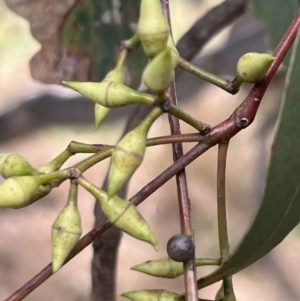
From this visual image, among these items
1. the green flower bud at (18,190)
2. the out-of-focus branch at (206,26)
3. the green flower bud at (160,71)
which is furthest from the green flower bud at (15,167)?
the out-of-focus branch at (206,26)

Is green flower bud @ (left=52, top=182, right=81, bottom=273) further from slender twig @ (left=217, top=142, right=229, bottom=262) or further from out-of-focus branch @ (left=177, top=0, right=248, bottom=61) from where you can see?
out-of-focus branch @ (left=177, top=0, right=248, bottom=61)

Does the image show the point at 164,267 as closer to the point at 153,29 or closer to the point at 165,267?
the point at 165,267

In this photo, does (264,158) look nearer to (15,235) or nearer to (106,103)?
(15,235)

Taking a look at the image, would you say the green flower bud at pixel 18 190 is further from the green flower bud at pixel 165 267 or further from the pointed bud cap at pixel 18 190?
the green flower bud at pixel 165 267

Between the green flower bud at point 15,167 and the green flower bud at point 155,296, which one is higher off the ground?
the green flower bud at point 15,167

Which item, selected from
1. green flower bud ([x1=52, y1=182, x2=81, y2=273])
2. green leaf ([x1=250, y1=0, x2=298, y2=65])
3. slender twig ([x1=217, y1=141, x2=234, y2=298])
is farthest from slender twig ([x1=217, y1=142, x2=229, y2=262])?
green leaf ([x1=250, y1=0, x2=298, y2=65])

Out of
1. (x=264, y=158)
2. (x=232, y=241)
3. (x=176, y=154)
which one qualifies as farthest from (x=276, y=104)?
(x=176, y=154)

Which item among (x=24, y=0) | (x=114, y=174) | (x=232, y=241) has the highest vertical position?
(x=24, y=0)
